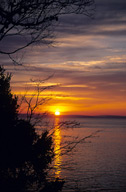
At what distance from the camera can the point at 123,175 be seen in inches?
1271

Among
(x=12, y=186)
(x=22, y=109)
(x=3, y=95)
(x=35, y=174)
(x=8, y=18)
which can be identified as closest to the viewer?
(x=8, y=18)

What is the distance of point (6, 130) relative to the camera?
11.0 meters

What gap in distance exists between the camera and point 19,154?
35.4 feet

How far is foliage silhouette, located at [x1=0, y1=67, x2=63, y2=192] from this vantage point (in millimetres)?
10453

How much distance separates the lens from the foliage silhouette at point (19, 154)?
34.3ft

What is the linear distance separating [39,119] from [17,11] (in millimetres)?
6827

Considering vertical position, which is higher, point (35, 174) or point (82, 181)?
point (35, 174)

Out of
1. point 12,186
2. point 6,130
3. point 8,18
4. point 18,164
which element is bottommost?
point 12,186

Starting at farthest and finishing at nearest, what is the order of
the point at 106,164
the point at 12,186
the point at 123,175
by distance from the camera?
1. the point at 106,164
2. the point at 123,175
3. the point at 12,186

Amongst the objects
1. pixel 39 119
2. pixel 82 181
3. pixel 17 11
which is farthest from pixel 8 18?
pixel 82 181

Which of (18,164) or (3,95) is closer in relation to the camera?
(18,164)

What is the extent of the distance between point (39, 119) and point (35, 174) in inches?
103

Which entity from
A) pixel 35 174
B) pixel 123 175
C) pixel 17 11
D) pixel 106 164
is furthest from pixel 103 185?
pixel 17 11

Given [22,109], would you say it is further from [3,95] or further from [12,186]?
[12,186]
